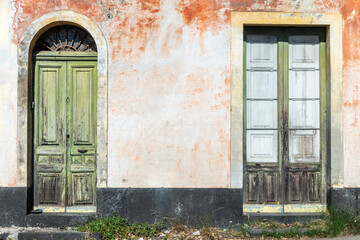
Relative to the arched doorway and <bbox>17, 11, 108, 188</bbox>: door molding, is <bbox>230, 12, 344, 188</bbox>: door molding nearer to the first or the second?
<bbox>17, 11, 108, 188</bbox>: door molding

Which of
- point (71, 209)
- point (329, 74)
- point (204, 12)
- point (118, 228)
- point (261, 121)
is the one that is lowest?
point (118, 228)

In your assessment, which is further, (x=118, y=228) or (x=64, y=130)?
(x=64, y=130)

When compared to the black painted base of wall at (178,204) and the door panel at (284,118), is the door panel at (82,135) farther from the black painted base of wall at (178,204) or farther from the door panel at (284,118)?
the door panel at (284,118)

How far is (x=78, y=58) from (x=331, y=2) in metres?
4.08

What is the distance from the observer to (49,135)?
6.18 metres

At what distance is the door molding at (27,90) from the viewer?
235 inches

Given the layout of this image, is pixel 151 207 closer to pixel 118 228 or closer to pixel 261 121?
pixel 118 228

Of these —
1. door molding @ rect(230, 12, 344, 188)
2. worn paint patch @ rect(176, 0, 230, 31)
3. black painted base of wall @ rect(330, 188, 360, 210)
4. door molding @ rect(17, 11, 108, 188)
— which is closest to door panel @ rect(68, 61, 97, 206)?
door molding @ rect(17, 11, 108, 188)

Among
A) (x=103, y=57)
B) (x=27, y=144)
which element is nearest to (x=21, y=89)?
(x=27, y=144)

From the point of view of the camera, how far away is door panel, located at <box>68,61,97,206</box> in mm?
6164

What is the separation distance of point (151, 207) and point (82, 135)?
158cm

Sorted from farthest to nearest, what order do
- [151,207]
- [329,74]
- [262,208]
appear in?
[262,208] → [329,74] → [151,207]

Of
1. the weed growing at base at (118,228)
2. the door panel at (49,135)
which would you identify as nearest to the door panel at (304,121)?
the weed growing at base at (118,228)

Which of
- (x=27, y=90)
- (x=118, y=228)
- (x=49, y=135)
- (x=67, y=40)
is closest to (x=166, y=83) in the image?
(x=67, y=40)
